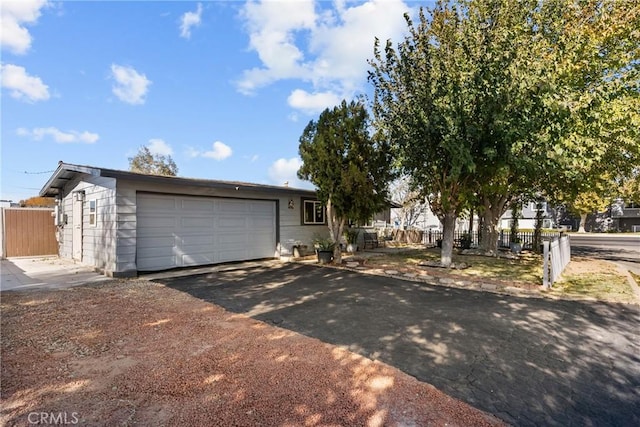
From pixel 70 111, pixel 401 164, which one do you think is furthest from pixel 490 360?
pixel 70 111

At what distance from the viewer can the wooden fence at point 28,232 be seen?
A: 11.7 m

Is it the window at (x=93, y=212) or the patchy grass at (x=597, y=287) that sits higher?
the window at (x=93, y=212)

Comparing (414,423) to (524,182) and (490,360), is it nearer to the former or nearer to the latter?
(490,360)

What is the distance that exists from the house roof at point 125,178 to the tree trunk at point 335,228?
1.86m

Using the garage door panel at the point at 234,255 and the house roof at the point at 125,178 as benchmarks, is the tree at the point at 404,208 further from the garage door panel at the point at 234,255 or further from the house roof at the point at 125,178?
the garage door panel at the point at 234,255

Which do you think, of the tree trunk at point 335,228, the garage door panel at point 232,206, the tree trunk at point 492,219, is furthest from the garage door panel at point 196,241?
the tree trunk at point 492,219

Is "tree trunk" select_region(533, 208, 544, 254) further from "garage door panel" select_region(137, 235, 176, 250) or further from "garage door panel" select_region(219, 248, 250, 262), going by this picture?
"garage door panel" select_region(137, 235, 176, 250)

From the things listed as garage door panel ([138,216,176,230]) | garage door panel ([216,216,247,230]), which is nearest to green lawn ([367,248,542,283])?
garage door panel ([216,216,247,230])

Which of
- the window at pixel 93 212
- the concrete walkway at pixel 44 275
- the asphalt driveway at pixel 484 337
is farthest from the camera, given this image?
the window at pixel 93 212

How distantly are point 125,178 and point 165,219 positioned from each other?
164cm

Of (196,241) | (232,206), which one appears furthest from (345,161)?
(196,241)

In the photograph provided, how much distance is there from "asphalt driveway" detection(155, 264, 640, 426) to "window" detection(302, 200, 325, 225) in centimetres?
538

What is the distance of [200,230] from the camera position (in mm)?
9797

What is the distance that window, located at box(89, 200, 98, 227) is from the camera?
29.7ft
